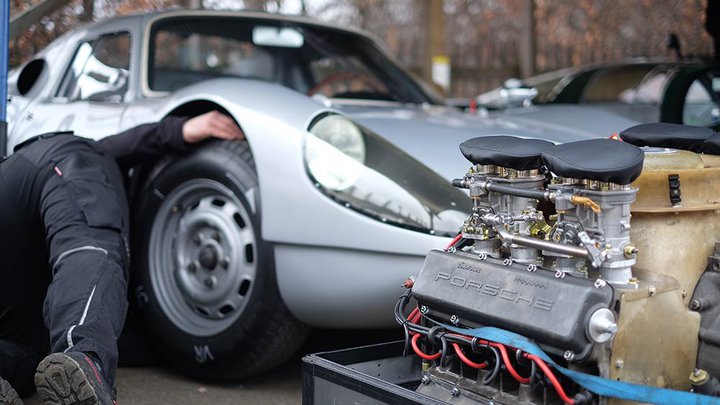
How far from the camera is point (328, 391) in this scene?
2.55 meters

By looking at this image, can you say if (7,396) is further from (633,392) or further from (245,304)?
(633,392)

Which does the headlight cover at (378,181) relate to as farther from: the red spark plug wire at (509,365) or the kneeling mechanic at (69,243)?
the red spark plug wire at (509,365)

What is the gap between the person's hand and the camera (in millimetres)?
3785

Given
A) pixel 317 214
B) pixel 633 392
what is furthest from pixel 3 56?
pixel 633 392

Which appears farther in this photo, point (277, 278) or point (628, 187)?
point (277, 278)

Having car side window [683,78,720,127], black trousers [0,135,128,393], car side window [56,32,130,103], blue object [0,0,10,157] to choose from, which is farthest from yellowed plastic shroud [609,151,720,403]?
car side window [683,78,720,127]

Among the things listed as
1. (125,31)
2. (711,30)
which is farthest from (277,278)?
(711,30)

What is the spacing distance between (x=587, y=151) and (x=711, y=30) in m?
5.49

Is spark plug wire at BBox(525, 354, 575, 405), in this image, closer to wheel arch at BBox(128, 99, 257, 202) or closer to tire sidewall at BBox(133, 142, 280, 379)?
tire sidewall at BBox(133, 142, 280, 379)

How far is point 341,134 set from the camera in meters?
3.64

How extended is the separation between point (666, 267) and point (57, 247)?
77.9 inches

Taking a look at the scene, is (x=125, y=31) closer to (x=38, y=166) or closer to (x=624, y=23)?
(x=38, y=166)

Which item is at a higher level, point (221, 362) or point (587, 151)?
point (587, 151)


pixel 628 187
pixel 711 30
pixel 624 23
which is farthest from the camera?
pixel 624 23
